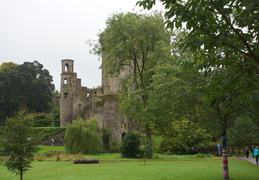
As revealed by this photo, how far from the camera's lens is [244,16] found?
6.84 metres

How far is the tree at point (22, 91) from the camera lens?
2408 inches

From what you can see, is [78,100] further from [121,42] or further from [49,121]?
[121,42]

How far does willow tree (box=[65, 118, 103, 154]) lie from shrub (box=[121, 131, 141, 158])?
5.33 metres

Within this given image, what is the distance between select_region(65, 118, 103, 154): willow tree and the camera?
3049cm

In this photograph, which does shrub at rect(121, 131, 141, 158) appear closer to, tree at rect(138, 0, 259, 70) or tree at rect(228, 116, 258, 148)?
tree at rect(228, 116, 258, 148)

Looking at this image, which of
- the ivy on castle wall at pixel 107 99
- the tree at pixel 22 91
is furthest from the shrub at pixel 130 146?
the tree at pixel 22 91

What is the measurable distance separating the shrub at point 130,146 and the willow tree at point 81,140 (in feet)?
17.5

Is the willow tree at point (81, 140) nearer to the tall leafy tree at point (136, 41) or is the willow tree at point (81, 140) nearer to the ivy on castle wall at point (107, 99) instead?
the tall leafy tree at point (136, 41)

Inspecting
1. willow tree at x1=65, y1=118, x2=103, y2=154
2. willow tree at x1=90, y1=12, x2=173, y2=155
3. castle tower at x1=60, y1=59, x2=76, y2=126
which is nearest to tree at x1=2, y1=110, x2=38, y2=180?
willow tree at x1=90, y1=12, x2=173, y2=155

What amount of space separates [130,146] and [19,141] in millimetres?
14162

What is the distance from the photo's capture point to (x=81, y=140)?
3058 cm

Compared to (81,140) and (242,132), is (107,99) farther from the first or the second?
(242,132)

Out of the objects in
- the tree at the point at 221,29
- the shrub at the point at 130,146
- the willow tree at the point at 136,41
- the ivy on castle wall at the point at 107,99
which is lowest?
the shrub at the point at 130,146

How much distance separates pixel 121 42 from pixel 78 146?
11090 mm
